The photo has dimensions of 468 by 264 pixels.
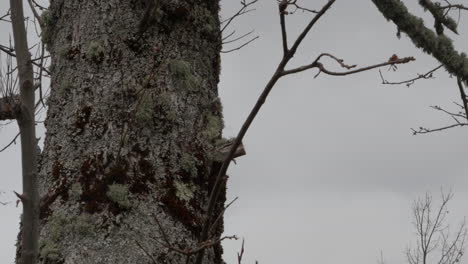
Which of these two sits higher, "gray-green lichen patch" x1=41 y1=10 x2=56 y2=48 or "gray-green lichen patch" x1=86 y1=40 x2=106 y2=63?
"gray-green lichen patch" x1=41 y1=10 x2=56 y2=48

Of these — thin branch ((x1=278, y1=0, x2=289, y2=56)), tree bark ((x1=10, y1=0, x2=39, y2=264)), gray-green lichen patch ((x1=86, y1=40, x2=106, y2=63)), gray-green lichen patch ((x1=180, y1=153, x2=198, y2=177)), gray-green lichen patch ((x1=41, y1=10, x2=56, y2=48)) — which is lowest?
tree bark ((x1=10, y1=0, x2=39, y2=264))

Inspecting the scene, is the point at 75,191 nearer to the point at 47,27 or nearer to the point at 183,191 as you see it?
the point at 183,191

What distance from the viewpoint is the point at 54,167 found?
2.04 m

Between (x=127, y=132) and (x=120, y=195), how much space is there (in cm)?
20

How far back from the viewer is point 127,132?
6.58ft

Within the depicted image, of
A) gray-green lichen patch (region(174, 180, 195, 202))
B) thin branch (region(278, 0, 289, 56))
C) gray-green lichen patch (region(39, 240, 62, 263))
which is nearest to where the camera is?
thin branch (region(278, 0, 289, 56))

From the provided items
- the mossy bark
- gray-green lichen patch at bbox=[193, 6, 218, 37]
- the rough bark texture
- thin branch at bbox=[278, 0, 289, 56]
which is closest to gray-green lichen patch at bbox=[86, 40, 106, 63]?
the rough bark texture

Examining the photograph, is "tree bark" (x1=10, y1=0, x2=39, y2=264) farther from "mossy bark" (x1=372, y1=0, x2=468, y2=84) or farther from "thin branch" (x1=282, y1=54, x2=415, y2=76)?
"mossy bark" (x1=372, y1=0, x2=468, y2=84)

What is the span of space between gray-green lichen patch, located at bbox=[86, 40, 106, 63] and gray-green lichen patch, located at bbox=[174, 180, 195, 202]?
1.58ft

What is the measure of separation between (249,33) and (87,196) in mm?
1445

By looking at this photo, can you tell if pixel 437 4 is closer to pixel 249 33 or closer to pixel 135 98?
pixel 249 33

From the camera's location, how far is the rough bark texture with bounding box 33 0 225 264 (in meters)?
1.91

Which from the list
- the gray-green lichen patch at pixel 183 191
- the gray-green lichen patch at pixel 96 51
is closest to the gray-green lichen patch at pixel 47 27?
the gray-green lichen patch at pixel 96 51

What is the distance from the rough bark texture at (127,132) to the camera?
191cm
